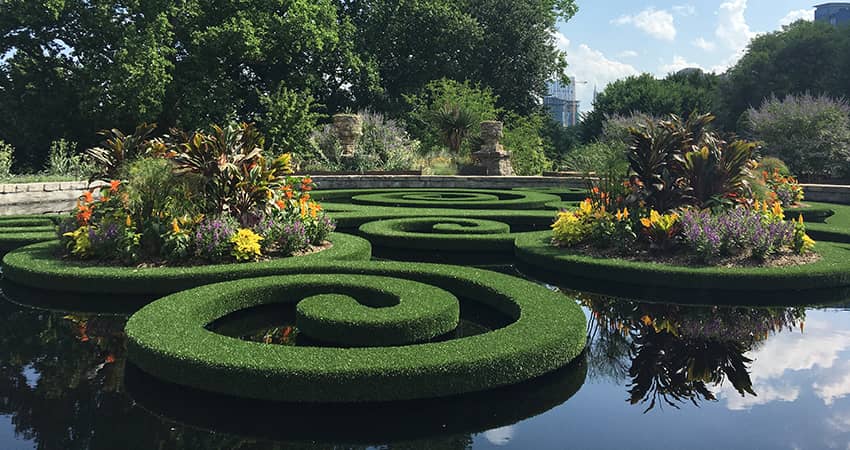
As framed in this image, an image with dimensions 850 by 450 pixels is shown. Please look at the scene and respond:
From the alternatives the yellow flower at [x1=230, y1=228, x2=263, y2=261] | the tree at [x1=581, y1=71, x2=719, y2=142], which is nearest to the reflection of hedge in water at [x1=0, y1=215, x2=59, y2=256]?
the yellow flower at [x1=230, y1=228, x2=263, y2=261]

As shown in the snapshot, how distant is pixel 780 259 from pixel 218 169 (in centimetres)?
832

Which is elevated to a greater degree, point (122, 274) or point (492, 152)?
point (492, 152)

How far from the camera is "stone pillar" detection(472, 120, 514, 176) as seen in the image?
2230 centimetres

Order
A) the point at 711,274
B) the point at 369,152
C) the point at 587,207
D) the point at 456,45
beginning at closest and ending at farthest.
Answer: the point at 711,274 → the point at 587,207 → the point at 369,152 → the point at 456,45

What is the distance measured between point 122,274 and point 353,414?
14.3 feet

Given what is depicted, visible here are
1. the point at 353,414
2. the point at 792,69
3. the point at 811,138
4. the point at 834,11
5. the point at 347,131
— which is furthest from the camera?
the point at 834,11

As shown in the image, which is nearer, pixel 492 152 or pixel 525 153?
pixel 492 152

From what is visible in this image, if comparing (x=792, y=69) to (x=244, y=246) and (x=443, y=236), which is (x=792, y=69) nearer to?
(x=443, y=236)

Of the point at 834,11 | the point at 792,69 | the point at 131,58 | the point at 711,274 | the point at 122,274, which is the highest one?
the point at 834,11

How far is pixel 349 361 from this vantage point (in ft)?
13.6

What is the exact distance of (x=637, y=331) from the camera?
5.88 m

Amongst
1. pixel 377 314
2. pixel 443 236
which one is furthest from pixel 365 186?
pixel 377 314

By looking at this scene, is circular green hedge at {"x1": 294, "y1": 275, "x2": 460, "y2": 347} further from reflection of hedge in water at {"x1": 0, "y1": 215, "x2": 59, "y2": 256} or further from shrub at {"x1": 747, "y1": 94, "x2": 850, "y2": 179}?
shrub at {"x1": 747, "y1": 94, "x2": 850, "y2": 179}

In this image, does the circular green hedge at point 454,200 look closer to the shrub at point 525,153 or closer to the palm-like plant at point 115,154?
the palm-like plant at point 115,154
